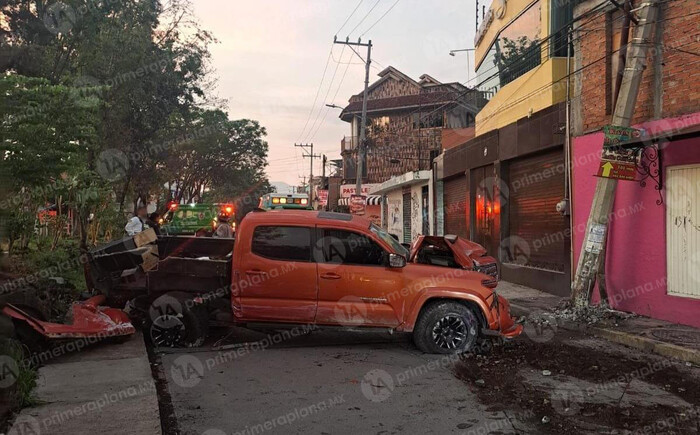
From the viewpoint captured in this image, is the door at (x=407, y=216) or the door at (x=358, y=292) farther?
the door at (x=407, y=216)

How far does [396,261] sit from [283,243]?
1502mm

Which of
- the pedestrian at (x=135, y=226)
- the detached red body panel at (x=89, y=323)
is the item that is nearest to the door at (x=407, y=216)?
the pedestrian at (x=135, y=226)

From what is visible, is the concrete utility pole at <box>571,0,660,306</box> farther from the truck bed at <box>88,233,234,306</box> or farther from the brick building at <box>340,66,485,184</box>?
the brick building at <box>340,66,485,184</box>

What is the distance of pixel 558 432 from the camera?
4500mm

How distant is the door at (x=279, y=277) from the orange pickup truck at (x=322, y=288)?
13 millimetres

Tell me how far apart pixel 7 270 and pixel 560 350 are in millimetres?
7135

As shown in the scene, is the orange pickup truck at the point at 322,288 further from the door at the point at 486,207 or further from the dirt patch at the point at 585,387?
the door at the point at 486,207

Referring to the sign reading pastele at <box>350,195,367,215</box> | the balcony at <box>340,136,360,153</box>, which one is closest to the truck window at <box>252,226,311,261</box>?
the sign reading pastele at <box>350,195,367,215</box>

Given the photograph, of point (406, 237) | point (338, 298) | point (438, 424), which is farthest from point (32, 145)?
point (406, 237)

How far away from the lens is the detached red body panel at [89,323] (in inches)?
234

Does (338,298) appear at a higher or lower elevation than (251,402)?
higher

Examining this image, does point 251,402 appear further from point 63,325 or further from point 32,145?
point 32,145

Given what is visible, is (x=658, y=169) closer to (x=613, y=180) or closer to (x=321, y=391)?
(x=613, y=180)

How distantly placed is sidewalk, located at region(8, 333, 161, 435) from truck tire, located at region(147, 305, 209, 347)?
645mm
